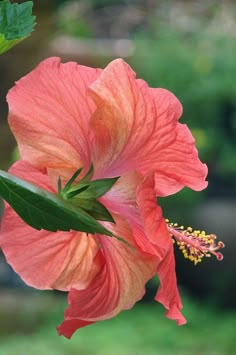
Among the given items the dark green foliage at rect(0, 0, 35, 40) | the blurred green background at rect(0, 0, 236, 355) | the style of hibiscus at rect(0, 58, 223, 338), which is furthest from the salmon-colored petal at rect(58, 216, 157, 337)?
the blurred green background at rect(0, 0, 236, 355)

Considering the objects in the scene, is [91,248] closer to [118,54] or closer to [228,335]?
[228,335]

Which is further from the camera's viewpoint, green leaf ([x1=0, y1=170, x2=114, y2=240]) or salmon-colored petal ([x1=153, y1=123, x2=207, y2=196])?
salmon-colored petal ([x1=153, y1=123, x2=207, y2=196])

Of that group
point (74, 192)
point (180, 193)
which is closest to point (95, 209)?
point (74, 192)

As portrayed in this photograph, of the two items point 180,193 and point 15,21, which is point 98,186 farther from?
point 180,193

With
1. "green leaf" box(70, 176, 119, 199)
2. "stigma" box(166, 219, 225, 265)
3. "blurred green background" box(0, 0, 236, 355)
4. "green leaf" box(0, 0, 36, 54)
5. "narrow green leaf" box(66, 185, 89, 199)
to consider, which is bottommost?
"blurred green background" box(0, 0, 236, 355)

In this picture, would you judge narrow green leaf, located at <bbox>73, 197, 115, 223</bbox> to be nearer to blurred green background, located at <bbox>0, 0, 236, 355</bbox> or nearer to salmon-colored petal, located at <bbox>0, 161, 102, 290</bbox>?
salmon-colored petal, located at <bbox>0, 161, 102, 290</bbox>

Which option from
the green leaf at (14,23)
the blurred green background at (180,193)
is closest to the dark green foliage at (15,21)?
the green leaf at (14,23)

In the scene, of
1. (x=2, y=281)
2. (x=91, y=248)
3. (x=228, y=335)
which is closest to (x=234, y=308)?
(x=228, y=335)

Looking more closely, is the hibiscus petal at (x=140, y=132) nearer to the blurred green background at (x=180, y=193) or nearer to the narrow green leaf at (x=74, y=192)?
the narrow green leaf at (x=74, y=192)
